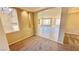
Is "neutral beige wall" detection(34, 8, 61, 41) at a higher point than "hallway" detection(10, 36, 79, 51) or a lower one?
higher

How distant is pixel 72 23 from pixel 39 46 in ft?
1.57

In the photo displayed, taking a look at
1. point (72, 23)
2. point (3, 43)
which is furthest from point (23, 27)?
point (72, 23)

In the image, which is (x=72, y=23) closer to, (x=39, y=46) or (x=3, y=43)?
(x=39, y=46)

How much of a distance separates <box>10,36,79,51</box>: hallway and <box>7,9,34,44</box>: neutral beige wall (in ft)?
0.20

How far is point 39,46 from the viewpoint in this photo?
89cm

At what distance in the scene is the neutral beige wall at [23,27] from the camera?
2.87 feet

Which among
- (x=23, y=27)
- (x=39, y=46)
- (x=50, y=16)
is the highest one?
(x=50, y=16)

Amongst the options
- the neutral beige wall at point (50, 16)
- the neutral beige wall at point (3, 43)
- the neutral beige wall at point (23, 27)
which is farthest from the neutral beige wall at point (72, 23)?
the neutral beige wall at point (3, 43)

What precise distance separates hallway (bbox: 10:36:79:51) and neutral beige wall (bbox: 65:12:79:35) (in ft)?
0.61

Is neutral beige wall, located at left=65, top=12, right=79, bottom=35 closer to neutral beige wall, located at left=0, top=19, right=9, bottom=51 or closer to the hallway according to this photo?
the hallway

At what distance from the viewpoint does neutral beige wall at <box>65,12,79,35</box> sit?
0.85 m

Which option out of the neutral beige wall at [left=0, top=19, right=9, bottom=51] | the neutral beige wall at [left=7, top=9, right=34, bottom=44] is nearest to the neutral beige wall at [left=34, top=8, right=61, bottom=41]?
the neutral beige wall at [left=7, top=9, right=34, bottom=44]
